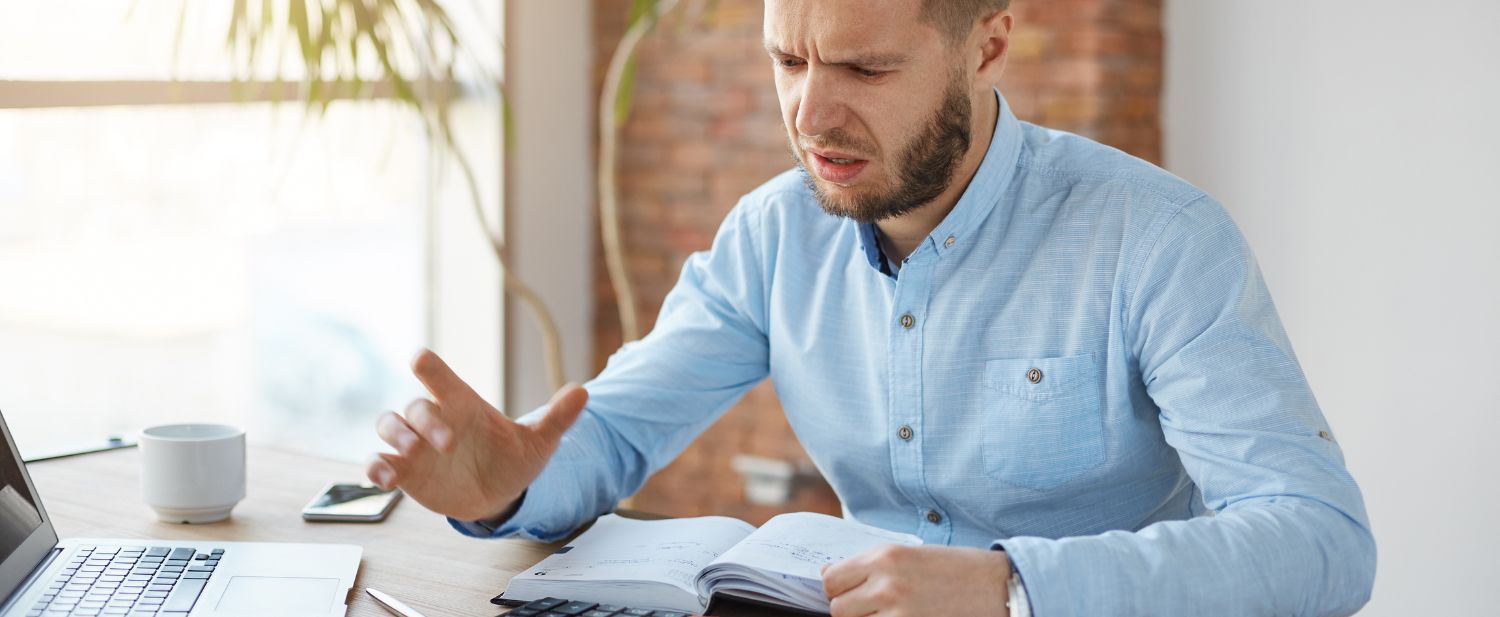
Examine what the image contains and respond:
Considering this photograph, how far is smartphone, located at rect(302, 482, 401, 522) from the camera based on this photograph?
5.09 feet

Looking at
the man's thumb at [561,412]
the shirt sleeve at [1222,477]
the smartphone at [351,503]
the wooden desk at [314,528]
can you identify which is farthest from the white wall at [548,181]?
the shirt sleeve at [1222,477]

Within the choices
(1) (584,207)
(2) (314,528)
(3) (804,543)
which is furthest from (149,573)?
(1) (584,207)

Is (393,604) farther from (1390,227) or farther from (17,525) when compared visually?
(1390,227)

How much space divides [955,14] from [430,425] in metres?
0.72

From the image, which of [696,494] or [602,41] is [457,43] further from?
[696,494]

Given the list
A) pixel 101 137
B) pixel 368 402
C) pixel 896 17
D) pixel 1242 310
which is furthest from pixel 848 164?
pixel 368 402

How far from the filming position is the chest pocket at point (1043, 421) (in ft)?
4.85

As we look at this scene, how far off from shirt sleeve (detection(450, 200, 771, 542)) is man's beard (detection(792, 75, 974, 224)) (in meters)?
0.25

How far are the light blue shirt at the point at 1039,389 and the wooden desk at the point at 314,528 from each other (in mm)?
55

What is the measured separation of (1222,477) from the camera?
1284 millimetres

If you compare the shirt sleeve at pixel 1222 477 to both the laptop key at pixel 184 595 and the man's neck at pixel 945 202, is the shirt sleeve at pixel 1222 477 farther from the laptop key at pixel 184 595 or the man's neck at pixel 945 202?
the laptop key at pixel 184 595

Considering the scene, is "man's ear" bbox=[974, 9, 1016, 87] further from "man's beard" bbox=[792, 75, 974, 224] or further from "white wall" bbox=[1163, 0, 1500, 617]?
"white wall" bbox=[1163, 0, 1500, 617]

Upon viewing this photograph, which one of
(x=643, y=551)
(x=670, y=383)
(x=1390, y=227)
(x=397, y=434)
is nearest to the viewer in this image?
(x=397, y=434)

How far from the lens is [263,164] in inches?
119
